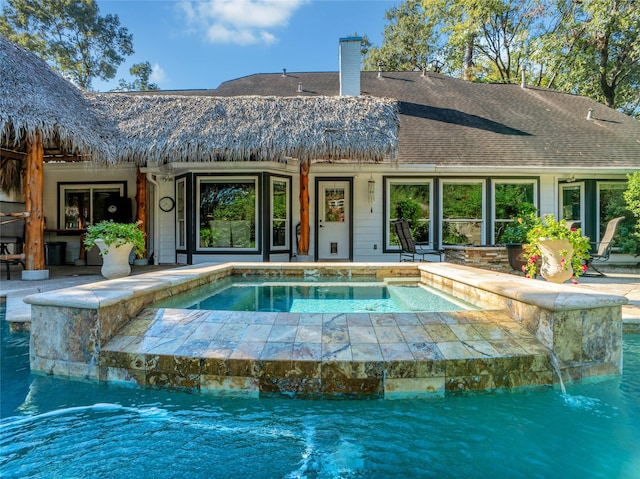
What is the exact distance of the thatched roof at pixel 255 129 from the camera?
7242mm

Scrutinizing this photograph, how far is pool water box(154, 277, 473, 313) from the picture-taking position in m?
3.68

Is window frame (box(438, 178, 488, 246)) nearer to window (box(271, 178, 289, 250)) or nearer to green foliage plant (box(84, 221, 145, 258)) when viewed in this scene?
window (box(271, 178, 289, 250))

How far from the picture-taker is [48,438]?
6.06 feet

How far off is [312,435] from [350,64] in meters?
10.1

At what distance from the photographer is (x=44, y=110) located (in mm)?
5988

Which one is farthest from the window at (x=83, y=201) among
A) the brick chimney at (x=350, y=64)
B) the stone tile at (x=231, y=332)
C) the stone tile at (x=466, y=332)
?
the stone tile at (x=466, y=332)

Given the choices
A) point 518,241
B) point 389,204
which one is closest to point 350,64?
point 389,204

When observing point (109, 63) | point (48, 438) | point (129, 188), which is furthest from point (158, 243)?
point (109, 63)

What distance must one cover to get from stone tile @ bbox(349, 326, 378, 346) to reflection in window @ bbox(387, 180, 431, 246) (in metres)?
6.61

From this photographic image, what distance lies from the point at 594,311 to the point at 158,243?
28.6ft

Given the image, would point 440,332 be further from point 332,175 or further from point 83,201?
point 83,201

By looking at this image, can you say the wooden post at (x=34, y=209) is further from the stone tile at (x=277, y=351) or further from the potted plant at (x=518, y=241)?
the potted plant at (x=518, y=241)

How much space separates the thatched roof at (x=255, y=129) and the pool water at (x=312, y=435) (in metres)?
5.60

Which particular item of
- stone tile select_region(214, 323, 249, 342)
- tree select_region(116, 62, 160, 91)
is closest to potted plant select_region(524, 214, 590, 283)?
stone tile select_region(214, 323, 249, 342)
